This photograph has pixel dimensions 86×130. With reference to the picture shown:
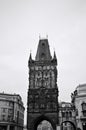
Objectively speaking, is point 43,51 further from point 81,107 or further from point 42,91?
point 81,107

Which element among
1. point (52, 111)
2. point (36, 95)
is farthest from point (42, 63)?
point (52, 111)

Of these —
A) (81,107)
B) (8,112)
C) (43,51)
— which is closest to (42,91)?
(81,107)

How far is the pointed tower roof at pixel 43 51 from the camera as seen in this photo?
6862 cm

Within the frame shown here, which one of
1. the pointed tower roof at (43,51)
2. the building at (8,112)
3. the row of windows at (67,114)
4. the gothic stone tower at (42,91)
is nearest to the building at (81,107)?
the row of windows at (67,114)

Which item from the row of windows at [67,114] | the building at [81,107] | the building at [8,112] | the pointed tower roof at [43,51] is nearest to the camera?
the building at [81,107]

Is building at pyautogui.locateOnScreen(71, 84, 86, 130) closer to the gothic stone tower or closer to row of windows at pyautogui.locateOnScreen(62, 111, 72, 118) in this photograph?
row of windows at pyautogui.locateOnScreen(62, 111, 72, 118)

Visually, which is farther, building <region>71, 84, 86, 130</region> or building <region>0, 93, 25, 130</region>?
building <region>0, 93, 25, 130</region>

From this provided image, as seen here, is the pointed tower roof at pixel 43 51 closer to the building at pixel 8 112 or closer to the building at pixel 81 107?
the building at pixel 81 107

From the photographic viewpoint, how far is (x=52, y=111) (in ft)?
195

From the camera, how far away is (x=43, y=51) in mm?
70375

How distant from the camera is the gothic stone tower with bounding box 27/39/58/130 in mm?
59178

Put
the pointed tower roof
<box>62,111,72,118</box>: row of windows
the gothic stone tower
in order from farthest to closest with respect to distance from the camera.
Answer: the pointed tower roof → <box>62,111,72,118</box>: row of windows → the gothic stone tower

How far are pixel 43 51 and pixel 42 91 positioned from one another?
16288 mm

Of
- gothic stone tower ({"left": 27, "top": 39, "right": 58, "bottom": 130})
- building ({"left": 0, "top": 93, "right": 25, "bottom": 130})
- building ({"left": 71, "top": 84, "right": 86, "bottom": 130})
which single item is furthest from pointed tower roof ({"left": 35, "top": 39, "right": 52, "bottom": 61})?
building ({"left": 0, "top": 93, "right": 25, "bottom": 130})
